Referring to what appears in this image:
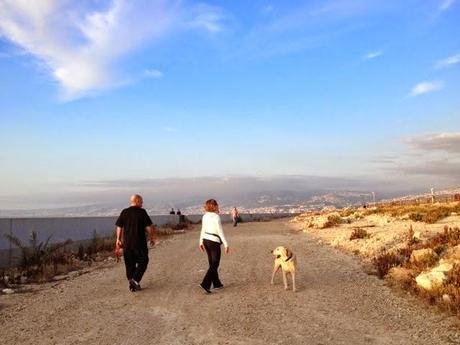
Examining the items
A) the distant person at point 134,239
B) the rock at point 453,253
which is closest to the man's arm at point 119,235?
the distant person at point 134,239

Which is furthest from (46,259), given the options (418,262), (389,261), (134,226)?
(418,262)

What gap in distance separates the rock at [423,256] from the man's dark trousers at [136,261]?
248 inches

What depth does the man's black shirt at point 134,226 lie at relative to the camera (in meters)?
11.2

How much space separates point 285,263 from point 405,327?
3367 mm

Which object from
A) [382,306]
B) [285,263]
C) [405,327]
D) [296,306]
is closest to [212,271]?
[285,263]

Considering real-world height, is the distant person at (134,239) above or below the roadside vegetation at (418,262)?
above

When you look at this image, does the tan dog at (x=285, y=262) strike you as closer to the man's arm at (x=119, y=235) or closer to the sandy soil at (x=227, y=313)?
the sandy soil at (x=227, y=313)

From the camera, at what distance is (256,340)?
731 centimetres

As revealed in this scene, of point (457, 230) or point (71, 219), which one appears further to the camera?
point (71, 219)

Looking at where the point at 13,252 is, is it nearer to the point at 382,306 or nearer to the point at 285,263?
the point at 285,263

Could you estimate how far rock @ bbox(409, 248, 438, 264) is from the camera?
12490 mm

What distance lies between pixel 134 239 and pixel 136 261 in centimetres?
53

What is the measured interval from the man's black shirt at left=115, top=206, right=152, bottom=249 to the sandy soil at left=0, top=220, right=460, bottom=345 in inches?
41.2

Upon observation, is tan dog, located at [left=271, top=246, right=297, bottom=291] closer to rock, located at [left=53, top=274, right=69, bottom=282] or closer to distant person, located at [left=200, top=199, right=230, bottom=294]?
distant person, located at [left=200, top=199, right=230, bottom=294]
